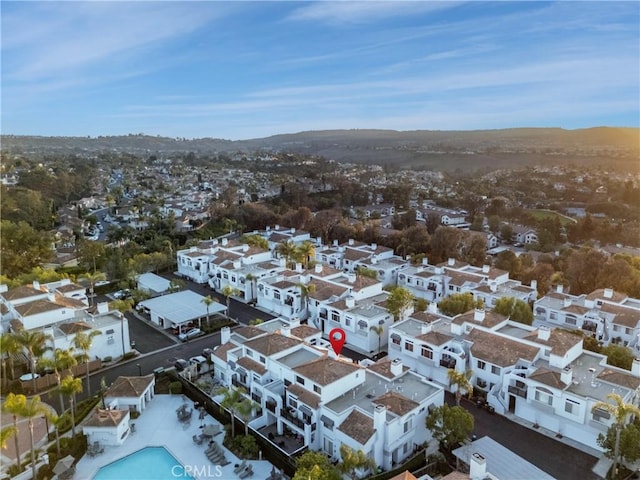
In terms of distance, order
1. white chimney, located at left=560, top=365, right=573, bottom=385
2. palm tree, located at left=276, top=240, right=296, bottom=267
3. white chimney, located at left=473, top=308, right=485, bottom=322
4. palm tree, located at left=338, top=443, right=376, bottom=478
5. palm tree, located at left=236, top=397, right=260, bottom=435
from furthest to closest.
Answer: palm tree, located at left=276, top=240, right=296, bottom=267 < white chimney, located at left=473, top=308, right=485, bottom=322 < white chimney, located at left=560, top=365, right=573, bottom=385 < palm tree, located at left=236, top=397, right=260, bottom=435 < palm tree, located at left=338, top=443, right=376, bottom=478

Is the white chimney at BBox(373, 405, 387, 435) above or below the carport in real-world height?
above

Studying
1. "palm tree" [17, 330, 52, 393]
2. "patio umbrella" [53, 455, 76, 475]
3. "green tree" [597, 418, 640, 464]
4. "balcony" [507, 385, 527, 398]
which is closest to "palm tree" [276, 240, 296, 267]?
"palm tree" [17, 330, 52, 393]

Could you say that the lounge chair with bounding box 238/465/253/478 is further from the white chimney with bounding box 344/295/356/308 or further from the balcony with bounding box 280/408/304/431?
the white chimney with bounding box 344/295/356/308

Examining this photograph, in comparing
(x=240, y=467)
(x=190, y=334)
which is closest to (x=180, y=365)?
(x=190, y=334)

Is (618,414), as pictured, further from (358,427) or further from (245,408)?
(245,408)

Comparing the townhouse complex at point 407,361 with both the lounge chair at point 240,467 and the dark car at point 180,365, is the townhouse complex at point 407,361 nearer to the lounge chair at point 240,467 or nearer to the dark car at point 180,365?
the lounge chair at point 240,467
